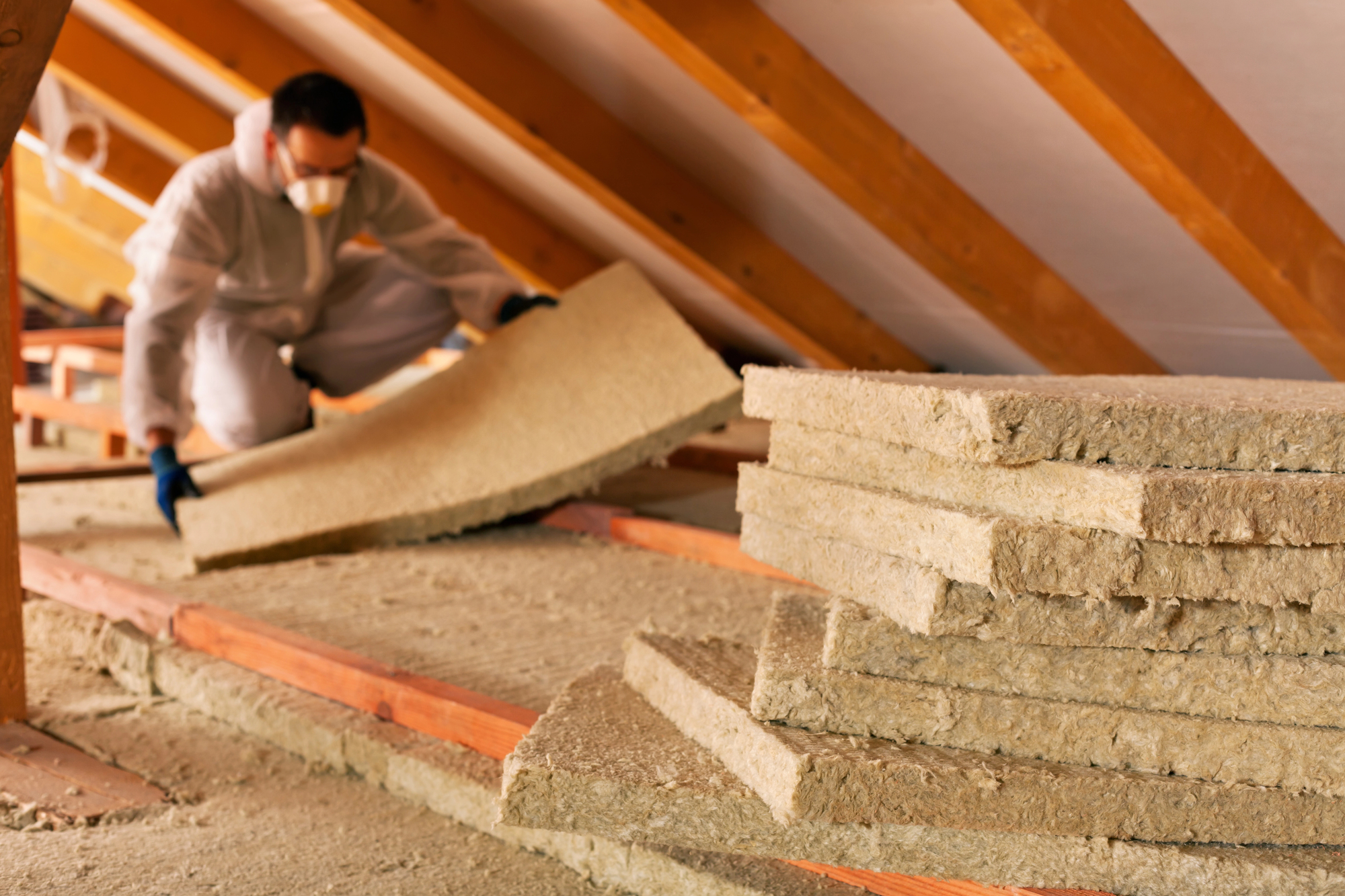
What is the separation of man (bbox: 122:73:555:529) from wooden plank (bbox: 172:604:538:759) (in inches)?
36.8

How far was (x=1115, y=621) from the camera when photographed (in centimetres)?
121

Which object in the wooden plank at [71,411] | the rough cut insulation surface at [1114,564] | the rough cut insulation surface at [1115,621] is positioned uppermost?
the wooden plank at [71,411]

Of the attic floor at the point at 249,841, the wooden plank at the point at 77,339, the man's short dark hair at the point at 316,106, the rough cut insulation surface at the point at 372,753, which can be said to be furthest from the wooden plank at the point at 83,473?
the wooden plank at the point at 77,339

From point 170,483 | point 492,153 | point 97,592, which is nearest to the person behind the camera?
point 97,592

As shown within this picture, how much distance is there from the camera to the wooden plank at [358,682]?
1.64m

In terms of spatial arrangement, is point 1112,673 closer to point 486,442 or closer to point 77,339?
point 486,442

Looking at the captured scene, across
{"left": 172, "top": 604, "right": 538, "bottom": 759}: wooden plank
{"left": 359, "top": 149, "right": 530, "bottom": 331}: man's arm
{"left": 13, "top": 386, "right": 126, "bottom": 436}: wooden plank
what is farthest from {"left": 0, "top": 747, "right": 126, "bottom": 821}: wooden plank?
{"left": 13, "top": 386, "right": 126, "bottom": 436}: wooden plank

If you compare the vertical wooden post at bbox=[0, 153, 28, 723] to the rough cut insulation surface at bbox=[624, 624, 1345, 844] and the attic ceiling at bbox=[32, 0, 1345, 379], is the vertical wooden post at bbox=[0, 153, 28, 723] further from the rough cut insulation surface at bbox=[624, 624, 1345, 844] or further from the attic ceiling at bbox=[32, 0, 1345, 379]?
the attic ceiling at bbox=[32, 0, 1345, 379]

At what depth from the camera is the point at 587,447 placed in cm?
273

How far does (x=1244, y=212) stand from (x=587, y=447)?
1.48 metres

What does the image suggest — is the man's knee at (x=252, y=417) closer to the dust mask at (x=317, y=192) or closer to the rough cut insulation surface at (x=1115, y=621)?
the dust mask at (x=317, y=192)

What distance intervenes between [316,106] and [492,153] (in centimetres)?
117

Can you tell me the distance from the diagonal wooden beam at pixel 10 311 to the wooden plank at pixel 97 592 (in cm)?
31

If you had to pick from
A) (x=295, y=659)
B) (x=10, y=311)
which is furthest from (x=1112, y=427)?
(x=10, y=311)
